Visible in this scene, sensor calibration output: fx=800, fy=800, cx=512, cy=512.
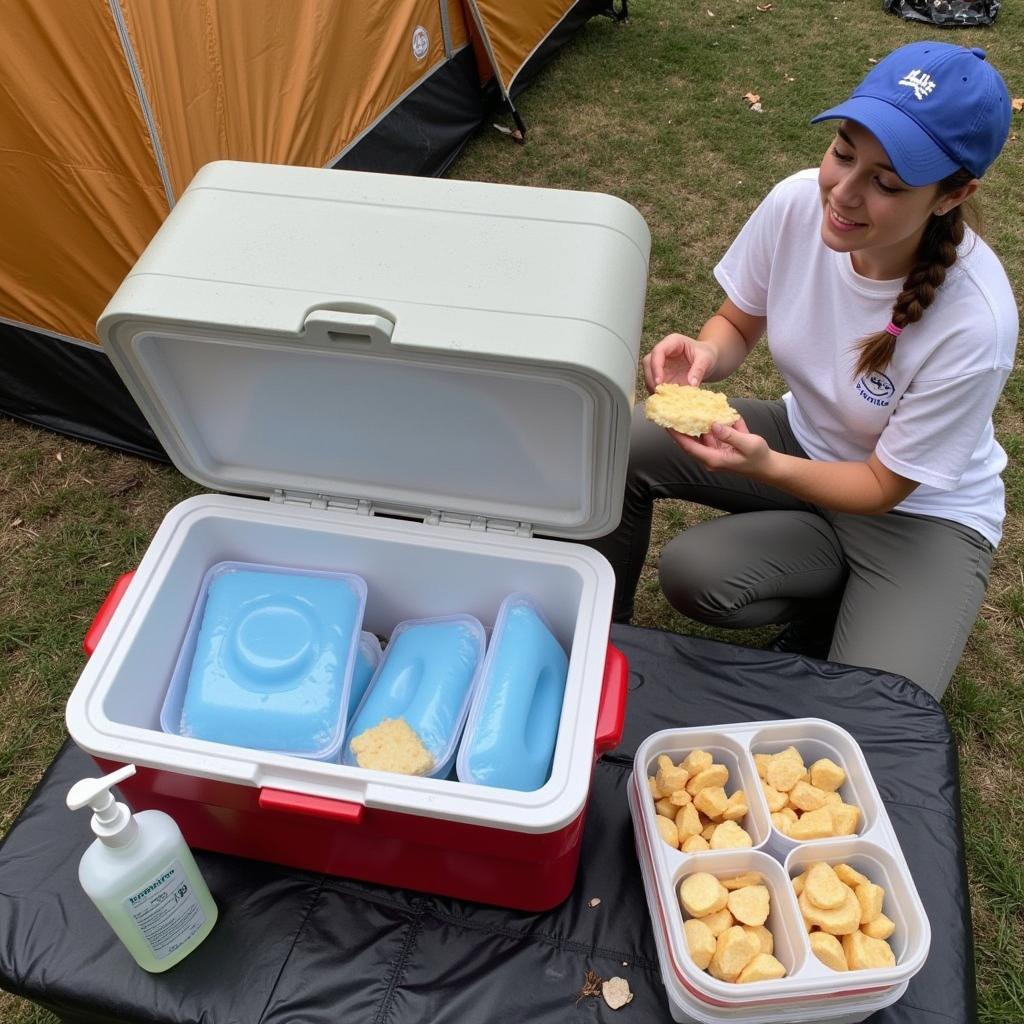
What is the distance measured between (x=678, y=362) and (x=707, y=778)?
74 centimetres

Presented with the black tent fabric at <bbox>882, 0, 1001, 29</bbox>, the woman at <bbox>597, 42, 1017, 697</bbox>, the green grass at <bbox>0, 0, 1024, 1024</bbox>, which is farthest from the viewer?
the black tent fabric at <bbox>882, 0, 1001, 29</bbox>

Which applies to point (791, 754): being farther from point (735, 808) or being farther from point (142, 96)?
point (142, 96)

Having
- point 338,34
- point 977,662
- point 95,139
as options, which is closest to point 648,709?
point 977,662

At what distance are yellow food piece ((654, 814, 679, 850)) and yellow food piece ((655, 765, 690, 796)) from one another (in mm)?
36

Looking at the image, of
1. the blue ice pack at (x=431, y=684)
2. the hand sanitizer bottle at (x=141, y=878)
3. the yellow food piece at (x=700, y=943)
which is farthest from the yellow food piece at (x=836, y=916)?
the hand sanitizer bottle at (x=141, y=878)

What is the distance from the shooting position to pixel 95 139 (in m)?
1.74

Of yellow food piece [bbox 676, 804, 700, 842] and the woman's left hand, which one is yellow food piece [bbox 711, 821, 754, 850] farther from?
the woman's left hand

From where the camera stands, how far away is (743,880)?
88 cm

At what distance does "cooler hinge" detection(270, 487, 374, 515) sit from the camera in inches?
43.3

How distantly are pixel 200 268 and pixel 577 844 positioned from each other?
76 cm

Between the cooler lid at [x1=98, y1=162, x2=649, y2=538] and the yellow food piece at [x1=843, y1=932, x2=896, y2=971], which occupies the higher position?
the cooler lid at [x1=98, y1=162, x2=649, y2=538]

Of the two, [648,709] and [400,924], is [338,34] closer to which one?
[648,709]

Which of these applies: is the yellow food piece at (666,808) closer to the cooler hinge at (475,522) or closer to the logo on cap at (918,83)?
the cooler hinge at (475,522)

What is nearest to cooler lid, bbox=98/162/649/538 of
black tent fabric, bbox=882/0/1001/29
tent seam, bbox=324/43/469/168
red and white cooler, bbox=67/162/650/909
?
red and white cooler, bbox=67/162/650/909
